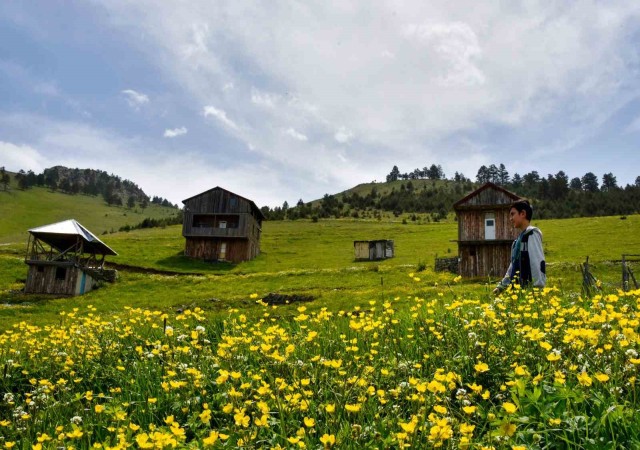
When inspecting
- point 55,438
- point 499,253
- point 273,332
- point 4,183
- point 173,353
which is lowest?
point 55,438

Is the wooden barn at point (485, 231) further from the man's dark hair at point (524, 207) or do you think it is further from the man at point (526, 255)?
the man's dark hair at point (524, 207)

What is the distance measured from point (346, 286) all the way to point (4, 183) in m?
178

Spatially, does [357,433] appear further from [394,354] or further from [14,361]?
[14,361]

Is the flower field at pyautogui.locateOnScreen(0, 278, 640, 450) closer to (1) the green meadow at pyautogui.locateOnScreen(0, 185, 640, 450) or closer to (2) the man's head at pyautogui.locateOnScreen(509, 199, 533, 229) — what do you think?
(1) the green meadow at pyautogui.locateOnScreen(0, 185, 640, 450)

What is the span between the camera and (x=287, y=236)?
262 feet

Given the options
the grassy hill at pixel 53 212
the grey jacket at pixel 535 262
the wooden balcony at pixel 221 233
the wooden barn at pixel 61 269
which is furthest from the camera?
the grassy hill at pixel 53 212

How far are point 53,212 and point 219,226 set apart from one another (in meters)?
119

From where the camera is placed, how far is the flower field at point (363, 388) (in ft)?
10.2

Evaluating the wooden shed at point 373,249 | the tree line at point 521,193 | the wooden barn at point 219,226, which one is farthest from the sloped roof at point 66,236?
the tree line at point 521,193

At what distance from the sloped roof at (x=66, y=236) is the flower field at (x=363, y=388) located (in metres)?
39.2

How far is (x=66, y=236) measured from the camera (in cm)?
4288

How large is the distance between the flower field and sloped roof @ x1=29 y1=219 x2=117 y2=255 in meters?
39.2

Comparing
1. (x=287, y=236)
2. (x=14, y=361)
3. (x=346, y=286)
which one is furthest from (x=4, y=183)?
(x=14, y=361)

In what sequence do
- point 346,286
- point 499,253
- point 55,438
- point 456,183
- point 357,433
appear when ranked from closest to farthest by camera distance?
point 357,433, point 55,438, point 346,286, point 499,253, point 456,183
